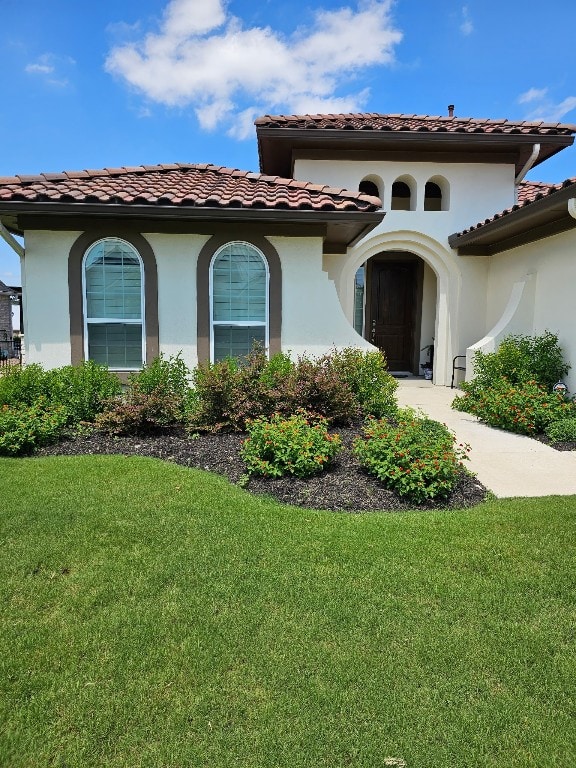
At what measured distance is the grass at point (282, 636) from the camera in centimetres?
229

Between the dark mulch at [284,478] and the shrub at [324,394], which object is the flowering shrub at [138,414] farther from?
the shrub at [324,394]

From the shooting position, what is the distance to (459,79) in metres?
12.9

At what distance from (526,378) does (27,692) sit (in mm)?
8646

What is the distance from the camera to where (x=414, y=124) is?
12.1 metres

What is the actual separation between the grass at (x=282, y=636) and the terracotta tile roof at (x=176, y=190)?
5.03m

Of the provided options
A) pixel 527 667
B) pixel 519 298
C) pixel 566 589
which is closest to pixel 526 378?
pixel 519 298

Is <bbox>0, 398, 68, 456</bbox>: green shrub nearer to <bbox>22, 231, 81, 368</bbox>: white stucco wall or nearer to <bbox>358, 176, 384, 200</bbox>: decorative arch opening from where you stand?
<bbox>22, 231, 81, 368</bbox>: white stucco wall

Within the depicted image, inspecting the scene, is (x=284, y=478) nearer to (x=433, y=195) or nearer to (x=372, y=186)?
(x=372, y=186)

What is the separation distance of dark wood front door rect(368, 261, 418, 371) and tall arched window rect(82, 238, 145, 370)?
7417 millimetres

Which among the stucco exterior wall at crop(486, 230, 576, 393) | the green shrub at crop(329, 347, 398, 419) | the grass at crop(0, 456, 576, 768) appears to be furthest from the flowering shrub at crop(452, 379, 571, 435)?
the grass at crop(0, 456, 576, 768)

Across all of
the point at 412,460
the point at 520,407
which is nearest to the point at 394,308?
the point at 520,407

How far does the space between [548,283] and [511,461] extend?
15.3 feet

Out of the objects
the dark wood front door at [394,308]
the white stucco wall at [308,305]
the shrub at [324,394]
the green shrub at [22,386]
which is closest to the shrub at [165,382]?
the green shrub at [22,386]

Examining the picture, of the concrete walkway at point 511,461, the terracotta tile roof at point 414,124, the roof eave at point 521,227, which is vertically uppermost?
the terracotta tile roof at point 414,124
